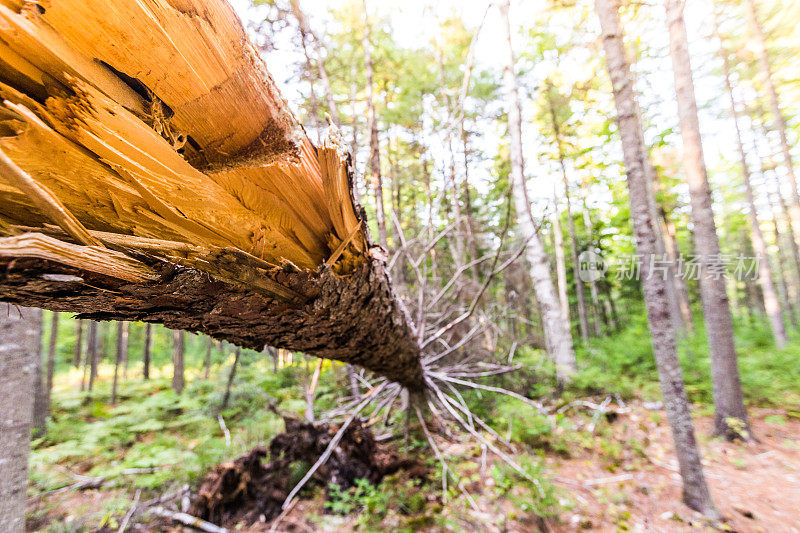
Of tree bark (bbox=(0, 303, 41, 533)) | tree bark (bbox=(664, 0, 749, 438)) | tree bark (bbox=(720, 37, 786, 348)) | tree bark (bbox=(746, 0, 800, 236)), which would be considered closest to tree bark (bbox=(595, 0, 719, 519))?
tree bark (bbox=(664, 0, 749, 438))

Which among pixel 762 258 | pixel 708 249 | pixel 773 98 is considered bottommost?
pixel 708 249

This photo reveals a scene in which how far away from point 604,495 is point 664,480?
3.85 feet

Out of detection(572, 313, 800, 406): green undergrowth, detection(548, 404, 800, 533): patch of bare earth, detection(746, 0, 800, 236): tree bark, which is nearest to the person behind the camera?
detection(548, 404, 800, 533): patch of bare earth

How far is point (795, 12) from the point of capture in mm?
8164

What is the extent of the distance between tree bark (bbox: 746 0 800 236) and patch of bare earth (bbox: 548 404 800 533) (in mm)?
9447

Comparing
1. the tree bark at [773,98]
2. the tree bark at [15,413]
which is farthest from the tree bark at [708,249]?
the tree bark at [15,413]

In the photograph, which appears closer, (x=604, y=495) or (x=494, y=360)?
(x=604, y=495)

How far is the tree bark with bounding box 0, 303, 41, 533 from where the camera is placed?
2.22 m

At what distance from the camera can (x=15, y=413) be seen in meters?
2.32

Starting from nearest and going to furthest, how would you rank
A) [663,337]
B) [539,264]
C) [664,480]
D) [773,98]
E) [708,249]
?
[663,337] → [664,480] → [708,249] → [539,264] → [773,98]

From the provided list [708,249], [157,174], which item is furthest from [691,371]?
[157,174]

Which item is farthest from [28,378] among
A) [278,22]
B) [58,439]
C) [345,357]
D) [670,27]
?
[670,27]

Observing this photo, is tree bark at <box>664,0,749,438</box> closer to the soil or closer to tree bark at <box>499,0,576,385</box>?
tree bark at <box>499,0,576,385</box>

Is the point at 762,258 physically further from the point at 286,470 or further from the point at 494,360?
the point at 286,470
